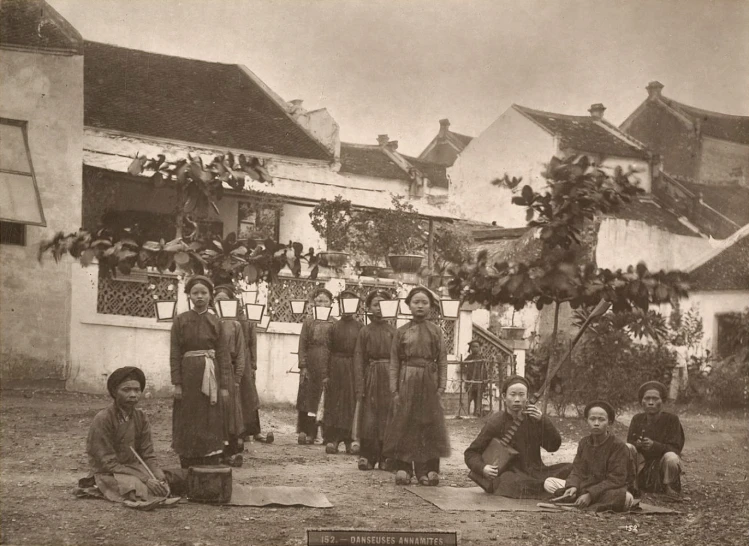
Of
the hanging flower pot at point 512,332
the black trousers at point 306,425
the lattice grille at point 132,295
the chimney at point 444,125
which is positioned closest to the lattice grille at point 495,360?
the hanging flower pot at point 512,332

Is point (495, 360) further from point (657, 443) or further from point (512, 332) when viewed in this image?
point (657, 443)

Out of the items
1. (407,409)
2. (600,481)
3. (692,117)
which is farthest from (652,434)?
(692,117)

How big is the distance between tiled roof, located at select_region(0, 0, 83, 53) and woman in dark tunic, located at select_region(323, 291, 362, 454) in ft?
10.6

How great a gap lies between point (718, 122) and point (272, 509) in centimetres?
497

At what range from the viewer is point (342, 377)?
817 cm

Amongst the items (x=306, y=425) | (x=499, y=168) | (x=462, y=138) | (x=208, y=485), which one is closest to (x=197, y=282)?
(x=208, y=485)

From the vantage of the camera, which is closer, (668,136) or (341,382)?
(341,382)

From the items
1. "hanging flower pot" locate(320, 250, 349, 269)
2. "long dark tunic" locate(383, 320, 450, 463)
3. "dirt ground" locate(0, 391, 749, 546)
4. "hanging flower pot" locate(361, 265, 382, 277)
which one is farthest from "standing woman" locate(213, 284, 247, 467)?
"hanging flower pot" locate(361, 265, 382, 277)

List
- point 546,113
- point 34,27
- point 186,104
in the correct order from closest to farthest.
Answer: point 34,27 < point 546,113 < point 186,104

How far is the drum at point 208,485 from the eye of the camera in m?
5.34

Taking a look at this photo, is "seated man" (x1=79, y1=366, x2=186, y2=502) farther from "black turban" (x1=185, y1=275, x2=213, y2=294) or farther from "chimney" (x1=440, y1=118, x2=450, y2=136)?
"chimney" (x1=440, y1=118, x2=450, y2=136)

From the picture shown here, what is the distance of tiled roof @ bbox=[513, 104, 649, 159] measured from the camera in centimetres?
769

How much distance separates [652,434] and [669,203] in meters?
3.72

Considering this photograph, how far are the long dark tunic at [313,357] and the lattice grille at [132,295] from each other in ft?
4.84
